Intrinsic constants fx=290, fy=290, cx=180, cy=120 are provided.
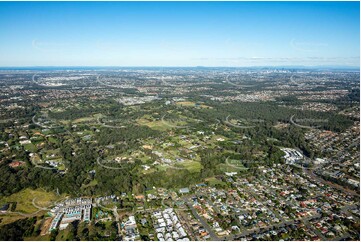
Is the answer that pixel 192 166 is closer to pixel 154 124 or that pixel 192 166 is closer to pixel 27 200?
pixel 27 200

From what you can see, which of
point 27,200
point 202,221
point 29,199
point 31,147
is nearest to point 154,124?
point 31,147

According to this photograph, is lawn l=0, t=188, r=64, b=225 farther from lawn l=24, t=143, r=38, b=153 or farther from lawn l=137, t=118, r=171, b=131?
lawn l=137, t=118, r=171, b=131

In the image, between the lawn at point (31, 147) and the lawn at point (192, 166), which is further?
the lawn at point (31, 147)

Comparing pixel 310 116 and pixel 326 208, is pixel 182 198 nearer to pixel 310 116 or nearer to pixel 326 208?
pixel 326 208

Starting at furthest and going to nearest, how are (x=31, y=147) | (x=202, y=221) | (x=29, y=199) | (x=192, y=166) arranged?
(x=31, y=147), (x=192, y=166), (x=29, y=199), (x=202, y=221)

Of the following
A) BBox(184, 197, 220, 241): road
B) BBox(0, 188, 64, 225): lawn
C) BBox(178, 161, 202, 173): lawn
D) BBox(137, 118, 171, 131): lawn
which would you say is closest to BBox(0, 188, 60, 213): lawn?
BBox(0, 188, 64, 225): lawn

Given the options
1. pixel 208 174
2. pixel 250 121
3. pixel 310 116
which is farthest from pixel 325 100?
pixel 208 174

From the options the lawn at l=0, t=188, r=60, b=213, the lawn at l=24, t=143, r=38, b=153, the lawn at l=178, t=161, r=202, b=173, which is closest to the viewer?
the lawn at l=0, t=188, r=60, b=213

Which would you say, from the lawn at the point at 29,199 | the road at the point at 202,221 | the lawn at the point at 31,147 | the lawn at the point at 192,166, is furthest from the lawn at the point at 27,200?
the lawn at the point at 192,166

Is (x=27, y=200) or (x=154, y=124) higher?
(x=154, y=124)

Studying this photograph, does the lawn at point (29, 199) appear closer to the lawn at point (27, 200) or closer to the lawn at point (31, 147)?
the lawn at point (27, 200)

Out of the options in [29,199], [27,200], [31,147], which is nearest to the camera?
[27,200]
